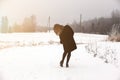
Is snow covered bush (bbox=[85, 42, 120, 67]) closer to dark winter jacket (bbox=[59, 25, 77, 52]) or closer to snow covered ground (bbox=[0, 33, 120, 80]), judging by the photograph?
snow covered ground (bbox=[0, 33, 120, 80])

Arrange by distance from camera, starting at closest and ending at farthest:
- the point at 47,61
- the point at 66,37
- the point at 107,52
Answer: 1. the point at 66,37
2. the point at 47,61
3. the point at 107,52

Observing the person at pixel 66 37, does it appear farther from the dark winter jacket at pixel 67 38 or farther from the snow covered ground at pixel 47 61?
the snow covered ground at pixel 47 61

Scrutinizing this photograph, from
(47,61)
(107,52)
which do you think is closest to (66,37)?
(47,61)

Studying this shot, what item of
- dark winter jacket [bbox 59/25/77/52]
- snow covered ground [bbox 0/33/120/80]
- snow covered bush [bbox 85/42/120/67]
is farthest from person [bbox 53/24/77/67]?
snow covered bush [bbox 85/42/120/67]

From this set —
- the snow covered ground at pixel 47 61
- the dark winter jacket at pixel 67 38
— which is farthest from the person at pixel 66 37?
the snow covered ground at pixel 47 61

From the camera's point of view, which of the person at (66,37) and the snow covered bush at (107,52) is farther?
the snow covered bush at (107,52)

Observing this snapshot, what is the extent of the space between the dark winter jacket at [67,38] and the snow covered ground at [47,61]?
0.30 metres

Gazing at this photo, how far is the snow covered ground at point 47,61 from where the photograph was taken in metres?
4.82

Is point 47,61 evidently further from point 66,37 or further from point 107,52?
point 107,52

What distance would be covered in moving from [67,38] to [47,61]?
0.53 meters

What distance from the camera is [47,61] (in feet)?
18.1

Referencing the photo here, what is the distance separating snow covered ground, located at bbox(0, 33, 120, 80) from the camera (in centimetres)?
482

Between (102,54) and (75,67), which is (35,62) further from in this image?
(102,54)

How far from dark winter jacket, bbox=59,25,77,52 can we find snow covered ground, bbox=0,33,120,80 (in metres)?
0.30
